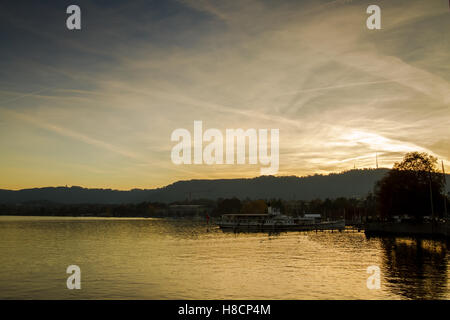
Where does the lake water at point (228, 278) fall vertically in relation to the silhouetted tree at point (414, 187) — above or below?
below

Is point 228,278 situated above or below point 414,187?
below

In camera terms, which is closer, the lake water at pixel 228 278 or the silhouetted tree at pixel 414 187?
the lake water at pixel 228 278

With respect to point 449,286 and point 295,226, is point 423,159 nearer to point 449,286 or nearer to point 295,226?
point 295,226

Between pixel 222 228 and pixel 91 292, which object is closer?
pixel 91 292

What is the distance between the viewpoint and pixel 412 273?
37.8 metres

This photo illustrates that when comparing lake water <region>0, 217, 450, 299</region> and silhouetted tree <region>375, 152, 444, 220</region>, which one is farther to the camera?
silhouetted tree <region>375, 152, 444, 220</region>

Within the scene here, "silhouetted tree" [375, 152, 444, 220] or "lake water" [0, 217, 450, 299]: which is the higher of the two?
"silhouetted tree" [375, 152, 444, 220]

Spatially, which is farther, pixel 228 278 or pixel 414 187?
pixel 414 187

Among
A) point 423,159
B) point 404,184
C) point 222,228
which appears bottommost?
point 222,228
